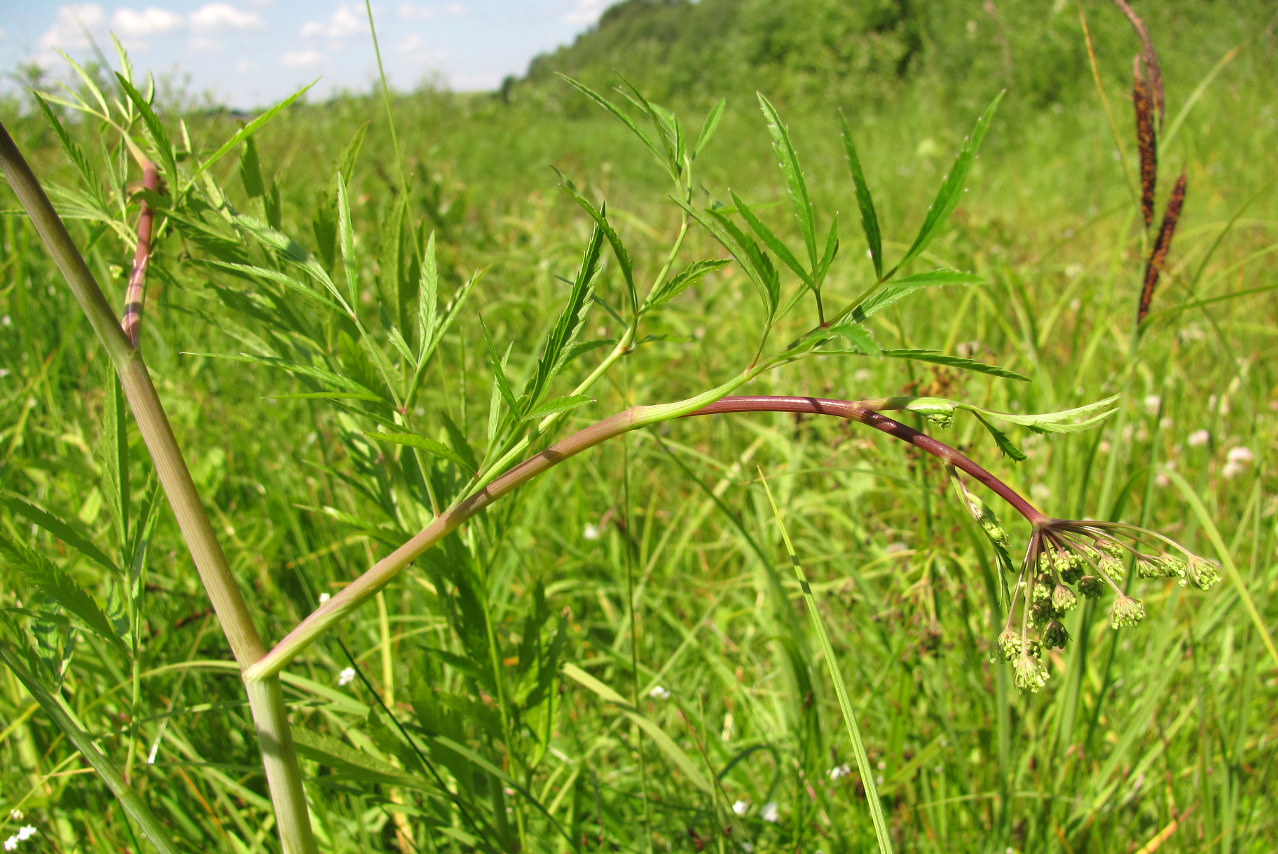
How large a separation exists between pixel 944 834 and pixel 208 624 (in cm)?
122

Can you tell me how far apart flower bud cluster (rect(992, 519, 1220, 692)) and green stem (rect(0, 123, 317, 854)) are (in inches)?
21.2

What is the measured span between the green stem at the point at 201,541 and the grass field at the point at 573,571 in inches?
3.3

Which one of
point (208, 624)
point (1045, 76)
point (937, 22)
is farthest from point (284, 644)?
point (937, 22)

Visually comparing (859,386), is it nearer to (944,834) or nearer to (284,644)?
(944,834)

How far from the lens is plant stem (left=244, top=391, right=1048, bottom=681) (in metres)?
0.51

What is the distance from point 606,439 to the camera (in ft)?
1.78

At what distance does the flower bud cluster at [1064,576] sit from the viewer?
0.51m

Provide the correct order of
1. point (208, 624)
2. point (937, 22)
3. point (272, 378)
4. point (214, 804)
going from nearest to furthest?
point (214, 804), point (208, 624), point (272, 378), point (937, 22)

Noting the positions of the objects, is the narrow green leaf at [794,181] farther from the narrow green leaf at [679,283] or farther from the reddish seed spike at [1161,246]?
the reddish seed spike at [1161,246]

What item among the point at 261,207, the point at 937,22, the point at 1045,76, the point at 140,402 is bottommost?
the point at 140,402

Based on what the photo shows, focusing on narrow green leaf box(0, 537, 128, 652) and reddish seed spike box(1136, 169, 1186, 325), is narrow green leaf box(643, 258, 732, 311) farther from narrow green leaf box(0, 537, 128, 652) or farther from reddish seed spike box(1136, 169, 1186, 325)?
reddish seed spike box(1136, 169, 1186, 325)

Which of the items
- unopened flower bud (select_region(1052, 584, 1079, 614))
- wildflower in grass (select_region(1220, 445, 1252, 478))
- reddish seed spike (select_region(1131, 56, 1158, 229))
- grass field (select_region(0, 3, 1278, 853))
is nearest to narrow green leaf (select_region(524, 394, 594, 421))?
grass field (select_region(0, 3, 1278, 853))

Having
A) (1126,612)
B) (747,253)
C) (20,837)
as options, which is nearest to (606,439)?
(747,253)

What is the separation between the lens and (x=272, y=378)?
2258 mm
